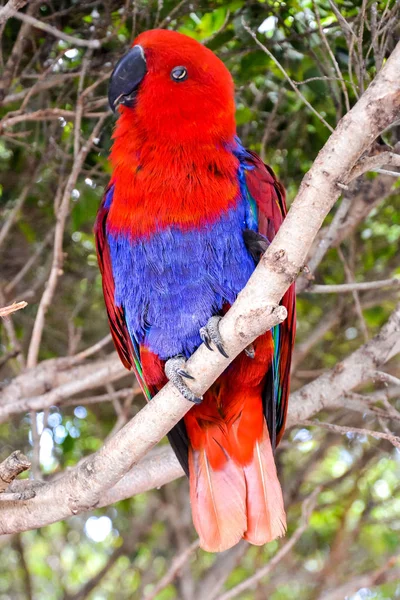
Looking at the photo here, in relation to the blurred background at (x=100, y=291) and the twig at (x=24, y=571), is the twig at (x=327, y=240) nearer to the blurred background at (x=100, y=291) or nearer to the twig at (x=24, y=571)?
the blurred background at (x=100, y=291)

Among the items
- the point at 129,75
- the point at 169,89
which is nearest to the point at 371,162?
the point at 169,89

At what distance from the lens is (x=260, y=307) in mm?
1593

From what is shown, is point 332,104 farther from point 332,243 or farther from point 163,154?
point 163,154

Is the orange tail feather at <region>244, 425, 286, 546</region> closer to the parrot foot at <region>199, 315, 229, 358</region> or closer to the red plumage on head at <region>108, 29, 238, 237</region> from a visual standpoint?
the parrot foot at <region>199, 315, 229, 358</region>

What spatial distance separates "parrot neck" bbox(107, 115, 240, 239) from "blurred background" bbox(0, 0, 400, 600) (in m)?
0.35

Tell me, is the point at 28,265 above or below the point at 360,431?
below

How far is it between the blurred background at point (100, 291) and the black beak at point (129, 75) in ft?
0.64

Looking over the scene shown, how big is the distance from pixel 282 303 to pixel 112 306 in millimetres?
621

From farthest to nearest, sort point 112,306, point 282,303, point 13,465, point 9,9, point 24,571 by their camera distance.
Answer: point 24,571 < point 112,306 < point 282,303 < point 9,9 < point 13,465

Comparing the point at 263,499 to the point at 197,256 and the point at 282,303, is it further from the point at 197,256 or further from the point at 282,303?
the point at 197,256

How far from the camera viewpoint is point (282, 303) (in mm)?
2246

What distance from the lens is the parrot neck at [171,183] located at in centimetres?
204

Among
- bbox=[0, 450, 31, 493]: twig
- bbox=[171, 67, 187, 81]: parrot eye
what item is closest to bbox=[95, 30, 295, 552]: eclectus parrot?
bbox=[171, 67, 187, 81]: parrot eye

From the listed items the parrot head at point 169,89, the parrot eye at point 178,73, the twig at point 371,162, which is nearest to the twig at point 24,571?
the parrot head at point 169,89
